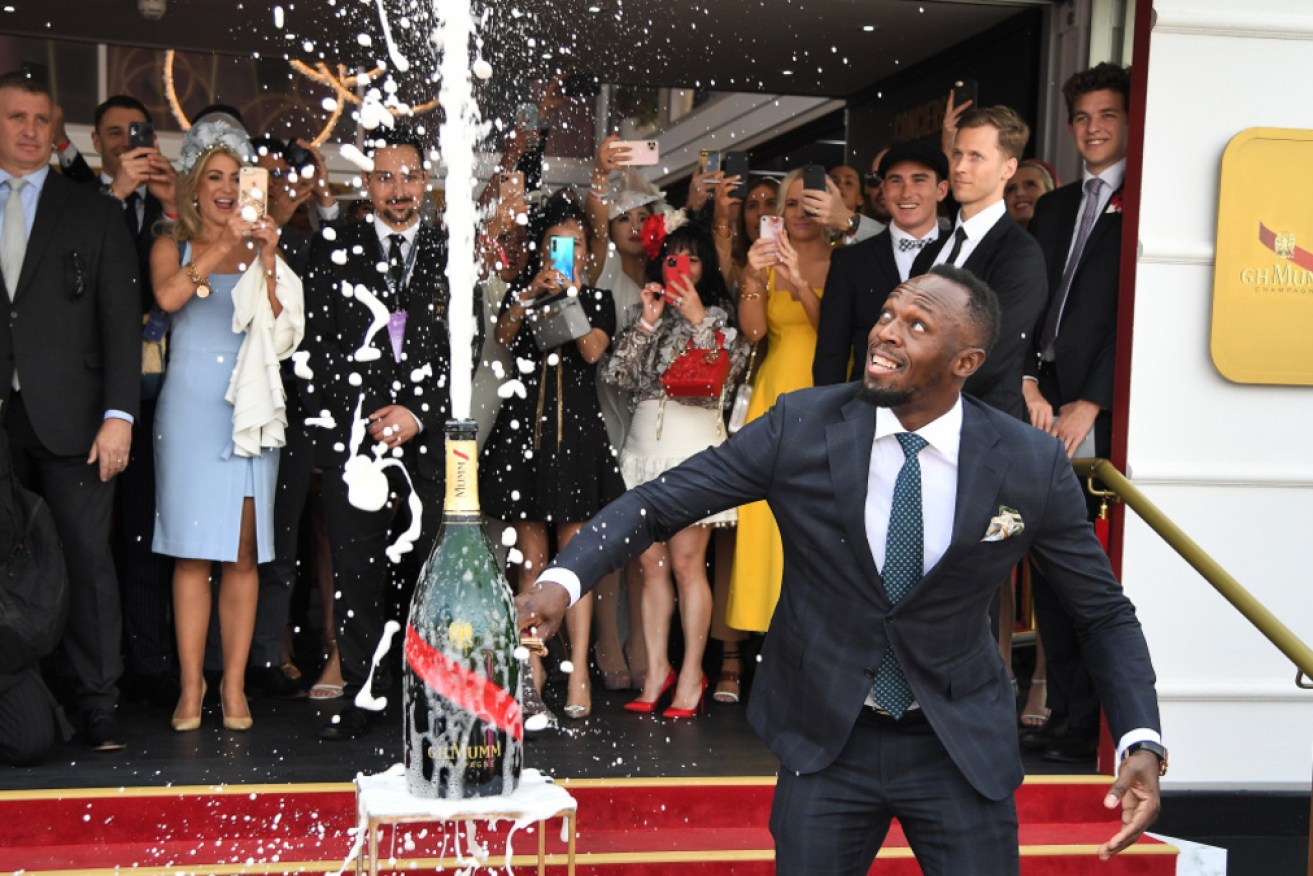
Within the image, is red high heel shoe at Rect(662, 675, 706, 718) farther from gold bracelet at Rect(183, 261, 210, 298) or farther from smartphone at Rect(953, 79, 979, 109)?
smartphone at Rect(953, 79, 979, 109)

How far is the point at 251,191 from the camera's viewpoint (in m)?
5.30

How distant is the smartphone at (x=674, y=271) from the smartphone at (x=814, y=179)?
0.55 meters

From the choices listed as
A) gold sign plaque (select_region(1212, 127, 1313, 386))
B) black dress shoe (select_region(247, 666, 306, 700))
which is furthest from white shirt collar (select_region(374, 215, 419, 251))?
gold sign plaque (select_region(1212, 127, 1313, 386))

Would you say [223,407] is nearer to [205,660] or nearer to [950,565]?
[205,660]

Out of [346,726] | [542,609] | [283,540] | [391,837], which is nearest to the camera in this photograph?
[542,609]

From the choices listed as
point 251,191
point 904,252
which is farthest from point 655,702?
point 251,191

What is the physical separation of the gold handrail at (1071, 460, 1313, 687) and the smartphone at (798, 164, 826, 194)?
143cm

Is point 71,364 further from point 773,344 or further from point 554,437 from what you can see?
point 773,344

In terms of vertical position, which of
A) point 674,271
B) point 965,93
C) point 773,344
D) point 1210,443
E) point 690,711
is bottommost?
point 690,711

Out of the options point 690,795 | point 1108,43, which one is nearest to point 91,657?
point 690,795

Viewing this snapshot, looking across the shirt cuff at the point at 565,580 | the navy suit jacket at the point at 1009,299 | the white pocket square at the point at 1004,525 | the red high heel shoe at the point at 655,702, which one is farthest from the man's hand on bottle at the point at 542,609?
the red high heel shoe at the point at 655,702

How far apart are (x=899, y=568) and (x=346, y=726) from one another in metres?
2.95

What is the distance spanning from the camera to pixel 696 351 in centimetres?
597

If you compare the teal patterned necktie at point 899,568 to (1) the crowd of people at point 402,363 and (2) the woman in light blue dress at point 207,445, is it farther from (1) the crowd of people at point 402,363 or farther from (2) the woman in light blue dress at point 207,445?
(2) the woman in light blue dress at point 207,445
